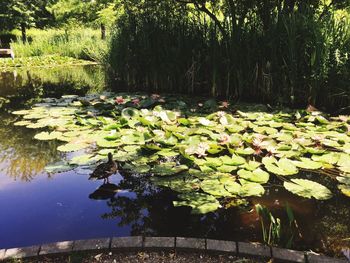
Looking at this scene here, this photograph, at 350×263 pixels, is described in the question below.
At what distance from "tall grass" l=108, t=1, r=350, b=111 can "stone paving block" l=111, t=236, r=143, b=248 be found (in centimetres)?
401

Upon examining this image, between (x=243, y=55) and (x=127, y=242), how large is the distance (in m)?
4.30

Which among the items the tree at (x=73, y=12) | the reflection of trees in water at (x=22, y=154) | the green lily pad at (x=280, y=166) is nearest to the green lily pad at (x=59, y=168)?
the reflection of trees in water at (x=22, y=154)

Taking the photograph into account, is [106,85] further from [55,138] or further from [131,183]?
[131,183]

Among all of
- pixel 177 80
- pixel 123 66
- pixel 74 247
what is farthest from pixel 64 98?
pixel 74 247

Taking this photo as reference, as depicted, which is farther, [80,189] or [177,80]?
[177,80]

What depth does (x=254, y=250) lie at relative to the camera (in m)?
2.08

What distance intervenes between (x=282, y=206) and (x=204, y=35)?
4.29 metres

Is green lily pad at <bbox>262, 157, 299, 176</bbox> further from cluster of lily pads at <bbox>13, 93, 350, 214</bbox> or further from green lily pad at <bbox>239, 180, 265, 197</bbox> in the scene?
green lily pad at <bbox>239, 180, 265, 197</bbox>

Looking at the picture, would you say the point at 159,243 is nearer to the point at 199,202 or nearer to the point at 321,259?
the point at 199,202

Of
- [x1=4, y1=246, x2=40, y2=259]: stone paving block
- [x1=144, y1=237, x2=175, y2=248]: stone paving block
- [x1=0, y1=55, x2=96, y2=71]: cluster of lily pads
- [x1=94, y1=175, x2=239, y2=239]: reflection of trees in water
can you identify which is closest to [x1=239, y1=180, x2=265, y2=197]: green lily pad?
[x1=94, y1=175, x2=239, y2=239]: reflection of trees in water

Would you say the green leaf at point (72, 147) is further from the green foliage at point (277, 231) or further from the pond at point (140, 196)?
the green foliage at point (277, 231)

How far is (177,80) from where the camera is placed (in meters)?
6.70

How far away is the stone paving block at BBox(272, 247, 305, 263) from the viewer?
6.64 feet

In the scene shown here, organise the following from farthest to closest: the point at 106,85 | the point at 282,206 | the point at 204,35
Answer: the point at 106,85, the point at 204,35, the point at 282,206
